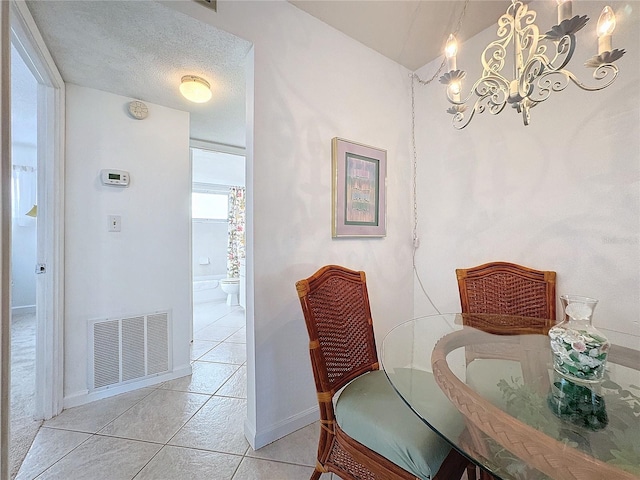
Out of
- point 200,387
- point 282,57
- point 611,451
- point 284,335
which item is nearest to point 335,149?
point 282,57

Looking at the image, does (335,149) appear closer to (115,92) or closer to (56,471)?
(115,92)

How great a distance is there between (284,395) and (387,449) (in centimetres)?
89

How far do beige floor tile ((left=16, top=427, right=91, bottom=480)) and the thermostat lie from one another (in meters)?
1.63

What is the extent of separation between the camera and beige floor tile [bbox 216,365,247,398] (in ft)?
6.73

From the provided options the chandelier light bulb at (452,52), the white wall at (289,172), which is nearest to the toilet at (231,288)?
the white wall at (289,172)

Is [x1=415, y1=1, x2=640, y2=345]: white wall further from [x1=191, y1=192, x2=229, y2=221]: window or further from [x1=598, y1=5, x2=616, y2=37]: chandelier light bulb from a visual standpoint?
[x1=191, y1=192, x2=229, y2=221]: window

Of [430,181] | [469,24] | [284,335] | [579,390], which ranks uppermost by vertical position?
[469,24]

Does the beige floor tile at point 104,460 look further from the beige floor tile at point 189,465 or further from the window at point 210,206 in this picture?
the window at point 210,206

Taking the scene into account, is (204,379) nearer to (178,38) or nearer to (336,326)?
(336,326)

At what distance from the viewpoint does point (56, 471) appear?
53.7 inches

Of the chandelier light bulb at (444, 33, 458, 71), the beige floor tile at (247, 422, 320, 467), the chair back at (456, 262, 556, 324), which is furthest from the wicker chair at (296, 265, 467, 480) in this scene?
the chandelier light bulb at (444, 33, 458, 71)

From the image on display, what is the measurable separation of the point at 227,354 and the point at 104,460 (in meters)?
1.34

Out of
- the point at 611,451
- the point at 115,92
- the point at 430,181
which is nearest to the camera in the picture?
the point at 611,451

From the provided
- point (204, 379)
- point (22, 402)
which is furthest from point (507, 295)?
point (22, 402)
